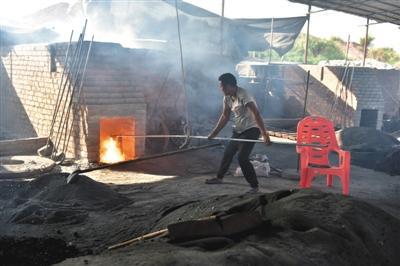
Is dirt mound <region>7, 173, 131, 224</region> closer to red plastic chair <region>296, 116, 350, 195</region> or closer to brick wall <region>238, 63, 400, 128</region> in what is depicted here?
red plastic chair <region>296, 116, 350, 195</region>

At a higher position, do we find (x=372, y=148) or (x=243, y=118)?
(x=243, y=118)

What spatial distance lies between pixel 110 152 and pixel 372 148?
6031 mm

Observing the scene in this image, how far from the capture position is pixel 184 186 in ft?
24.3

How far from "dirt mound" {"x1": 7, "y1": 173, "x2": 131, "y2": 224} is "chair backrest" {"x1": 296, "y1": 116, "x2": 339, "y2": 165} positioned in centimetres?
334

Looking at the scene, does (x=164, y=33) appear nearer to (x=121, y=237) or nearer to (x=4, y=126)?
(x=4, y=126)

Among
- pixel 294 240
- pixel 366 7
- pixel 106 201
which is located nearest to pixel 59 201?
pixel 106 201

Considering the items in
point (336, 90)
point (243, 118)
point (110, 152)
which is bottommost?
point (110, 152)

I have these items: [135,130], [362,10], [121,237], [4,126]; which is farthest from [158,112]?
[362,10]

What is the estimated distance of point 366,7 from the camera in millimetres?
14414

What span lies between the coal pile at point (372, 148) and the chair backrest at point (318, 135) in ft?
8.71

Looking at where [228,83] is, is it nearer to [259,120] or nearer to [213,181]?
[259,120]

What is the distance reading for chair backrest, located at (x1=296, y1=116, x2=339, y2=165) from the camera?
25.4 ft

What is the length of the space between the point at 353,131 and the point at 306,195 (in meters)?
7.54

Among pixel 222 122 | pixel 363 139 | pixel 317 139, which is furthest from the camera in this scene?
pixel 363 139
